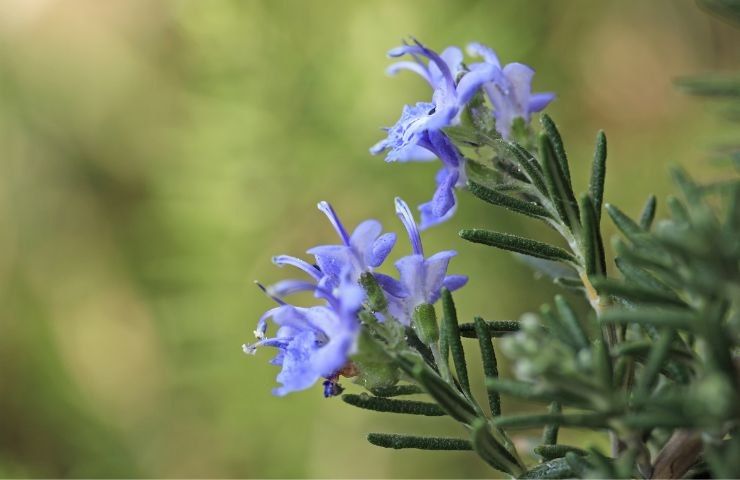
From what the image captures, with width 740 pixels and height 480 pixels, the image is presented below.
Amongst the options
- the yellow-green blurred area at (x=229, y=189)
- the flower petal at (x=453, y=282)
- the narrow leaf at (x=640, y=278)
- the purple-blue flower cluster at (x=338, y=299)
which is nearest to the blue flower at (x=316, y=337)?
the purple-blue flower cluster at (x=338, y=299)

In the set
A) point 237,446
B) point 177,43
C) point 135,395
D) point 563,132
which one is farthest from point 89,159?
point 563,132

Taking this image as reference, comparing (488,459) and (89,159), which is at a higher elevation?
(89,159)

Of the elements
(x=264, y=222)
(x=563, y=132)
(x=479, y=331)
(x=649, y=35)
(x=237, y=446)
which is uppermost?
(x=649, y=35)

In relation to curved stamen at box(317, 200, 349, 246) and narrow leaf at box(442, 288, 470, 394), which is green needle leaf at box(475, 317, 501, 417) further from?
curved stamen at box(317, 200, 349, 246)

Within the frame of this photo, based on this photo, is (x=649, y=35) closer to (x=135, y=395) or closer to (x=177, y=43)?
(x=177, y=43)

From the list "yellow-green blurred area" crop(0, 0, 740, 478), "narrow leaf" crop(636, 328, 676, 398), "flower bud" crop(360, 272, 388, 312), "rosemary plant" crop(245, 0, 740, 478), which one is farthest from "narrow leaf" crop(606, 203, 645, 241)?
"yellow-green blurred area" crop(0, 0, 740, 478)

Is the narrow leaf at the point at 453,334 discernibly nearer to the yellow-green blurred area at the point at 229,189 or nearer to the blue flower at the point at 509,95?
the blue flower at the point at 509,95

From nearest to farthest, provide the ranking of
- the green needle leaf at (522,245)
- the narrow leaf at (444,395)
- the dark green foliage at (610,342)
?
the dark green foliage at (610,342) → the narrow leaf at (444,395) → the green needle leaf at (522,245)
